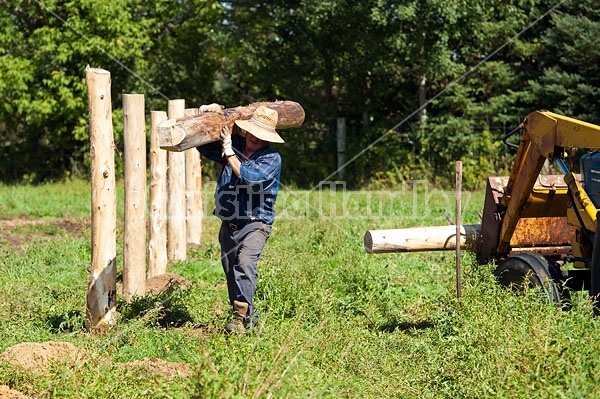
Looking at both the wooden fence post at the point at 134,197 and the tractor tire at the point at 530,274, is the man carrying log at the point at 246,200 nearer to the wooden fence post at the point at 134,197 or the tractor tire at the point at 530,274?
the wooden fence post at the point at 134,197

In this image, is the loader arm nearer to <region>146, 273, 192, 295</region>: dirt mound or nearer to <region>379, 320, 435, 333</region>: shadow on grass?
<region>379, 320, 435, 333</region>: shadow on grass

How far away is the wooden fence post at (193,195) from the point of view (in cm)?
1308

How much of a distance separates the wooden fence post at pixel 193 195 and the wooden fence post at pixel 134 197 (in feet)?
11.6

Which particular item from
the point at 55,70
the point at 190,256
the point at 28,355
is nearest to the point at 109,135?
the point at 28,355

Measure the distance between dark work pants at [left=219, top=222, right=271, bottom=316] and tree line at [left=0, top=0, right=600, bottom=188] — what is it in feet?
42.5

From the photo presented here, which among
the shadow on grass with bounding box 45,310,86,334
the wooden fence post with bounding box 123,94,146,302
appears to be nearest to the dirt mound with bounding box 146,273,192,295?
the wooden fence post with bounding box 123,94,146,302

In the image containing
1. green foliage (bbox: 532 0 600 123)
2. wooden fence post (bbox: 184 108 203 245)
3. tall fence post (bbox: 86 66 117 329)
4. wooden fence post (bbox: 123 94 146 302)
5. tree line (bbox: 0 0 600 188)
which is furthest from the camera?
tree line (bbox: 0 0 600 188)

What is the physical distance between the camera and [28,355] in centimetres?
650

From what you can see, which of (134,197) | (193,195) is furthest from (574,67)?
(134,197)

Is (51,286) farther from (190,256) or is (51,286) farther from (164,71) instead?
(164,71)

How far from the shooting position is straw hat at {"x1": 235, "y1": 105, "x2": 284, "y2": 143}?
7934 millimetres

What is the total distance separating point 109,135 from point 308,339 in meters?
2.69

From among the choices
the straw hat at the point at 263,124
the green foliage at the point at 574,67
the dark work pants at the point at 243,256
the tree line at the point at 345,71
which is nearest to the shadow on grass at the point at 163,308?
the dark work pants at the point at 243,256

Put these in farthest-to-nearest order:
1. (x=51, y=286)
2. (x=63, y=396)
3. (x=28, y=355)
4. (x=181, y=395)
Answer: (x=51, y=286), (x=28, y=355), (x=63, y=396), (x=181, y=395)
